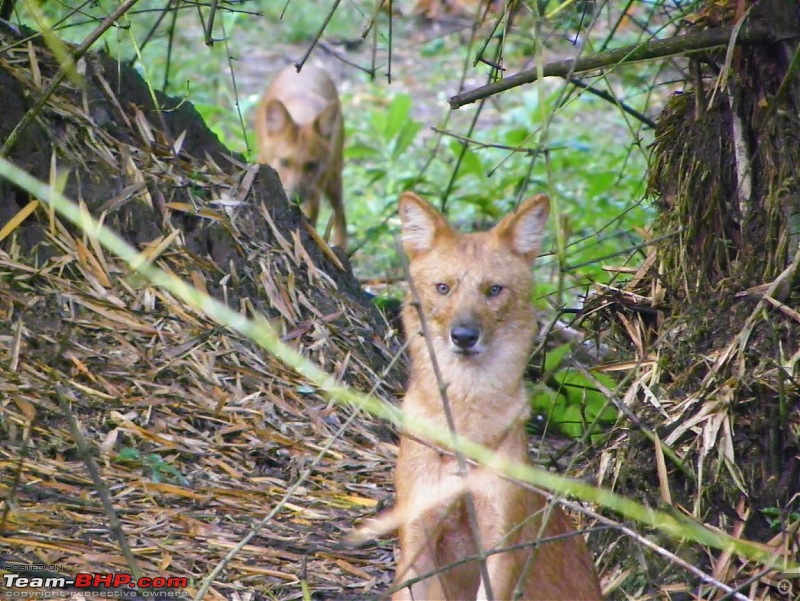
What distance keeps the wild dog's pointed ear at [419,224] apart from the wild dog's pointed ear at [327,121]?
7.63 m

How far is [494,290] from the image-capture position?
4.59 meters

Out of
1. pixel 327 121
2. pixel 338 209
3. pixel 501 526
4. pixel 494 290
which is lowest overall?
pixel 501 526

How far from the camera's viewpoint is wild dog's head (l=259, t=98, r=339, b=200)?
12.2 m

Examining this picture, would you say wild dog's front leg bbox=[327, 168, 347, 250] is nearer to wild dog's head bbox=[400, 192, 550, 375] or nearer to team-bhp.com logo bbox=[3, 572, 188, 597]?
wild dog's head bbox=[400, 192, 550, 375]

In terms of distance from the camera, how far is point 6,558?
12.3 feet

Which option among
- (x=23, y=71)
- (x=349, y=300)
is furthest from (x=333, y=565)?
(x=23, y=71)

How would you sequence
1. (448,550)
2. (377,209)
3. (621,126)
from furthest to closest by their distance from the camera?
(621,126) < (377,209) < (448,550)

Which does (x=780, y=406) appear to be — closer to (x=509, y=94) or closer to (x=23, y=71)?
(x=23, y=71)

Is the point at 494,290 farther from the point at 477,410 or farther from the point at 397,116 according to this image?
the point at 397,116

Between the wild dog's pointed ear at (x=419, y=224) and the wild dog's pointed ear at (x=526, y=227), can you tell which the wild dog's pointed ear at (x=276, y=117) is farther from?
the wild dog's pointed ear at (x=526, y=227)

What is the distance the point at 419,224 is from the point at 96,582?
192 centimetres

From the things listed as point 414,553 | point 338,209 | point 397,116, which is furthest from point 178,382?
point 338,209

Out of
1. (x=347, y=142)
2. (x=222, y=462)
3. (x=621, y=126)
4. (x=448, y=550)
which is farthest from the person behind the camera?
(x=347, y=142)

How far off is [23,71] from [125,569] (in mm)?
2722
